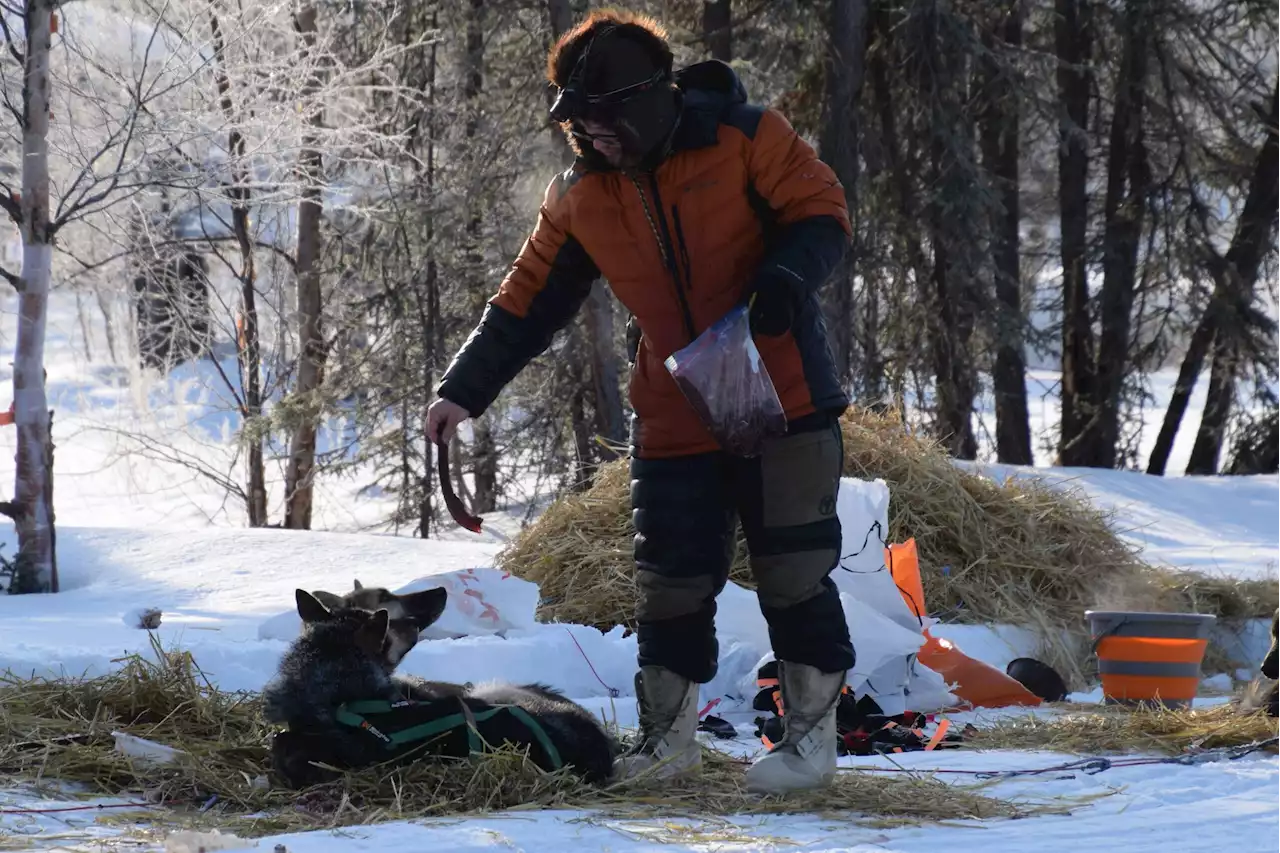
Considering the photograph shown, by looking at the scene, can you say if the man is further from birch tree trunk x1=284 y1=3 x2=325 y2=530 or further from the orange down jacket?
birch tree trunk x1=284 y1=3 x2=325 y2=530

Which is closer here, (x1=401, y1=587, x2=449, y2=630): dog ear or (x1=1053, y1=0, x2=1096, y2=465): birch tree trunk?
(x1=401, y1=587, x2=449, y2=630): dog ear

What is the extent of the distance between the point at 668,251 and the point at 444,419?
28.1 inches

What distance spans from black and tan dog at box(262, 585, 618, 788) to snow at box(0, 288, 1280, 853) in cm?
34

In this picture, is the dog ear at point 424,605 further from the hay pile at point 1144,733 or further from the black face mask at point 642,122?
the hay pile at point 1144,733

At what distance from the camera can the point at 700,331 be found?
3.40 metres

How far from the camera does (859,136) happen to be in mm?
13484

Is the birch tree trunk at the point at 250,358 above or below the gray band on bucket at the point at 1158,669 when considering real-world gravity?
above

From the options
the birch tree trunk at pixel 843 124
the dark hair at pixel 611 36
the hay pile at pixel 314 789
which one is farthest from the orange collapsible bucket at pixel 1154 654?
the birch tree trunk at pixel 843 124

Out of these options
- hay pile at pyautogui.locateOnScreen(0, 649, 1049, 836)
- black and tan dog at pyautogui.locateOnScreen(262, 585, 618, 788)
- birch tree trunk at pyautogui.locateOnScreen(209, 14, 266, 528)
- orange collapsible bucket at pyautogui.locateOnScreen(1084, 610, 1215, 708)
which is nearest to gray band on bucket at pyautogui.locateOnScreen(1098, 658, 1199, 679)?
orange collapsible bucket at pyautogui.locateOnScreen(1084, 610, 1215, 708)

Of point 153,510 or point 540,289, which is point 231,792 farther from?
point 153,510

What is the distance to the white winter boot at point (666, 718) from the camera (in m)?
3.56

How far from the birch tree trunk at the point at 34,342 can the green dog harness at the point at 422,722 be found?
4.79 m

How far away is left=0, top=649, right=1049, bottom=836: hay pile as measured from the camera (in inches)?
123

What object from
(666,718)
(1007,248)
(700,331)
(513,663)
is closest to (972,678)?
(513,663)
